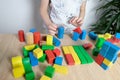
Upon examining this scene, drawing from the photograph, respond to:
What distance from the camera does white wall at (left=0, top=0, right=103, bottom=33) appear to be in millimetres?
1103

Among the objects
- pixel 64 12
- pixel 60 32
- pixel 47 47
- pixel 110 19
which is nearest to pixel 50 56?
pixel 47 47

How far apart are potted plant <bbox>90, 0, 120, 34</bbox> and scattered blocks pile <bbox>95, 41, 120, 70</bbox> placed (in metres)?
0.56

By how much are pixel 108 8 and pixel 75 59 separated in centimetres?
77

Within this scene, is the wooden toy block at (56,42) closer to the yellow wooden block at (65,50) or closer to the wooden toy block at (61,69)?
the yellow wooden block at (65,50)

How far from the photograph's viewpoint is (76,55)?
0.60m

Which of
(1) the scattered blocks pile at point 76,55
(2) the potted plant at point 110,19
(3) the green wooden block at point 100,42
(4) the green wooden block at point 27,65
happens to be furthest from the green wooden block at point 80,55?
(2) the potted plant at point 110,19

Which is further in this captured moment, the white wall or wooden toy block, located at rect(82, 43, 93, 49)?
the white wall

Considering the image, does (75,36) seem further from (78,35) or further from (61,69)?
(61,69)

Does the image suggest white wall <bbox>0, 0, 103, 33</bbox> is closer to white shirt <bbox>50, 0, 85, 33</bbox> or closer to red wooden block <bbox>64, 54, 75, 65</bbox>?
white shirt <bbox>50, 0, 85, 33</bbox>

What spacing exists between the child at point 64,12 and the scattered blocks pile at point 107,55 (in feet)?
1.11

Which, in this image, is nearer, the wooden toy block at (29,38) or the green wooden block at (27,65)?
the green wooden block at (27,65)

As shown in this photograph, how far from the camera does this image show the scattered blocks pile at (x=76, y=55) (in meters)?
0.57

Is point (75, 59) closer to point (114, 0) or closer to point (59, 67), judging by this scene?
point (59, 67)

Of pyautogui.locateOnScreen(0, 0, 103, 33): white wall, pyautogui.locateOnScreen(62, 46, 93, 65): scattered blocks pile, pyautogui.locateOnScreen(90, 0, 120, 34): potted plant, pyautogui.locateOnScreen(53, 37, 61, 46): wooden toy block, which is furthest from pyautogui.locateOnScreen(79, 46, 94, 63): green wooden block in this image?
pyautogui.locateOnScreen(0, 0, 103, 33): white wall
